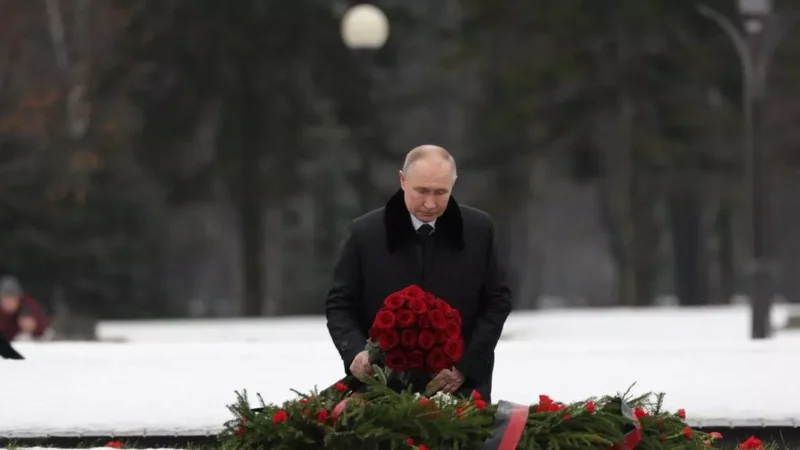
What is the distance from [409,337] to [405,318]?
0.08 metres

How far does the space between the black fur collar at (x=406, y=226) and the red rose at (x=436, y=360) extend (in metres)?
0.52

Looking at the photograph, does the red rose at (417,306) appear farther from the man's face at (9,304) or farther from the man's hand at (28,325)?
the man's hand at (28,325)

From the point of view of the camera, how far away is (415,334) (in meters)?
7.86

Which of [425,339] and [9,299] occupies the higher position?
[425,339]

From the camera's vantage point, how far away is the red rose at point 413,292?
7977 millimetres

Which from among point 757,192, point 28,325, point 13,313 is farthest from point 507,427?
point 28,325

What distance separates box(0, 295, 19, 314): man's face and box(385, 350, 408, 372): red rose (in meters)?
19.5

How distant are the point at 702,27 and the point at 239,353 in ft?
76.1

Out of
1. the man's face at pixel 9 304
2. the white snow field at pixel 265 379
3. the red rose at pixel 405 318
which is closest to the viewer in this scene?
the red rose at pixel 405 318

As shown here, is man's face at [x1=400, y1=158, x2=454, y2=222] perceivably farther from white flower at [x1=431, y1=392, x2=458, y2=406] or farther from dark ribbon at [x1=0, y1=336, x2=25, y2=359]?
dark ribbon at [x1=0, y1=336, x2=25, y2=359]

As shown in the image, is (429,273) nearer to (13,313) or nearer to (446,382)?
(446,382)

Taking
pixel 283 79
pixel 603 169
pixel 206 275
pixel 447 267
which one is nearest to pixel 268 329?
pixel 283 79

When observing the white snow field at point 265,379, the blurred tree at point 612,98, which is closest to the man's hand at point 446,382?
the white snow field at point 265,379

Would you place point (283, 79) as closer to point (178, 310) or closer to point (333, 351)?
point (178, 310)
